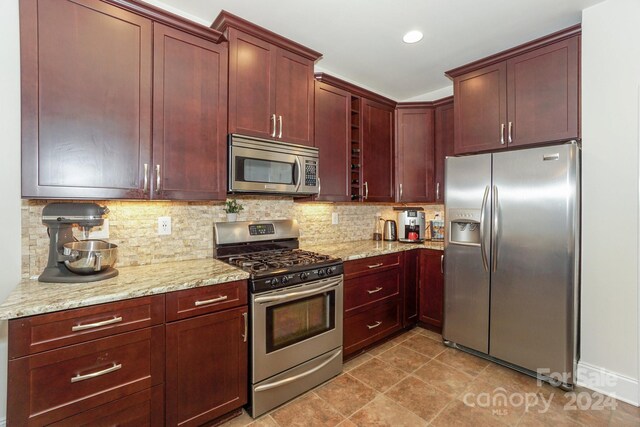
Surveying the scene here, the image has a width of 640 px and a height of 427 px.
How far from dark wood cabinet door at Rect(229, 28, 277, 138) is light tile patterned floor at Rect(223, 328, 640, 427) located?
1.94 m

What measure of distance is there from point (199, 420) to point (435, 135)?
3.37 metres

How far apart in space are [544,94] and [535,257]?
1276mm

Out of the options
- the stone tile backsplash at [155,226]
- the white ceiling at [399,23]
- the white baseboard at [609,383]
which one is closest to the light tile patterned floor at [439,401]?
the white baseboard at [609,383]

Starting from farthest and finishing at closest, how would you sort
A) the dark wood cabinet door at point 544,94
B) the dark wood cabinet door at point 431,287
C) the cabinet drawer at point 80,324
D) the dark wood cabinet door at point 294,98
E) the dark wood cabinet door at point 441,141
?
the dark wood cabinet door at point 441,141 → the dark wood cabinet door at point 431,287 → the dark wood cabinet door at point 294,98 → the dark wood cabinet door at point 544,94 → the cabinet drawer at point 80,324

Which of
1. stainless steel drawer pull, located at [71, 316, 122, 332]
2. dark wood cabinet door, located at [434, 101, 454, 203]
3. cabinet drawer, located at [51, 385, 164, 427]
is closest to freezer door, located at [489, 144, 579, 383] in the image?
dark wood cabinet door, located at [434, 101, 454, 203]

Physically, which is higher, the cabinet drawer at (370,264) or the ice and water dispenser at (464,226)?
the ice and water dispenser at (464,226)

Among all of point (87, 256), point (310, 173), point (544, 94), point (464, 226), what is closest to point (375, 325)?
point (464, 226)

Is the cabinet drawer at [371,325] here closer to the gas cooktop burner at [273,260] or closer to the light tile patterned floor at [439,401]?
the light tile patterned floor at [439,401]

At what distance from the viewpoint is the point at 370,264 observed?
2.67 metres

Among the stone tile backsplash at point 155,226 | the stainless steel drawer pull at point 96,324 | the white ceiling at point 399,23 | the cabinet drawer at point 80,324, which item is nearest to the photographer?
the cabinet drawer at point 80,324

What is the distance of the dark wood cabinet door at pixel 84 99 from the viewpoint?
1.46 meters

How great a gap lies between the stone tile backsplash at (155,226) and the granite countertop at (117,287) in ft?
0.37

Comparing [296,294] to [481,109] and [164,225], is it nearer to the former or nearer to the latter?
[164,225]

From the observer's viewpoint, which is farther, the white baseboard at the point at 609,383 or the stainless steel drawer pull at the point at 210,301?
the white baseboard at the point at 609,383
